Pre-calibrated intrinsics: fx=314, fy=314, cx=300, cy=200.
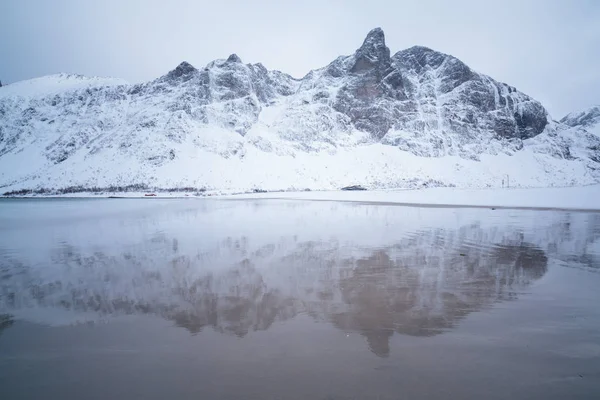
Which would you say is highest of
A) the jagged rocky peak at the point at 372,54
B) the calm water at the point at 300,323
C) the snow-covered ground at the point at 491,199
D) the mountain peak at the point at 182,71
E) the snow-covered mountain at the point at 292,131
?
the jagged rocky peak at the point at 372,54

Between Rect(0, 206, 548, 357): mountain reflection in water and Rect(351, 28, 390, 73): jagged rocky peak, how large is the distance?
4536 inches

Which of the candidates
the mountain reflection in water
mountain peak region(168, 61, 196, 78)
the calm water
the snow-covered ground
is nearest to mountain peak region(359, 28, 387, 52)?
mountain peak region(168, 61, 196, 78)

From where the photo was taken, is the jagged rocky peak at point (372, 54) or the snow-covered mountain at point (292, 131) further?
the jagged rocky peak at point (372, 54)

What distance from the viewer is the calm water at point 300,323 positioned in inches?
171

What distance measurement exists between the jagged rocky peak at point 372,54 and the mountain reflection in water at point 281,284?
378 feet

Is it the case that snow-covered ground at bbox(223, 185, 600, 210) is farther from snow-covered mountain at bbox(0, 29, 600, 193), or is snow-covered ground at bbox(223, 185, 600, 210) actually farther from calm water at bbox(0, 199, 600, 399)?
calm water at bbox(0, 199, 600, 399)

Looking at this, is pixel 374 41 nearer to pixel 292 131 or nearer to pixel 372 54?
pixel 372 54

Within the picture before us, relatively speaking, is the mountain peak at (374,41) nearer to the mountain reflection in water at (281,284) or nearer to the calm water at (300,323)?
the mountain reflection in water at (281,284)

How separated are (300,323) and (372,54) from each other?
419 feet

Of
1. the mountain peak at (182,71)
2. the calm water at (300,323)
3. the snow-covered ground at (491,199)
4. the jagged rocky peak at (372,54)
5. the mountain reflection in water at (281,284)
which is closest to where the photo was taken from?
the calm water at (300,323)

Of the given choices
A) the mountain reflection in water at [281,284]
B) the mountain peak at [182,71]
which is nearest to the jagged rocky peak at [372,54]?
the mountain peak at [182,71]

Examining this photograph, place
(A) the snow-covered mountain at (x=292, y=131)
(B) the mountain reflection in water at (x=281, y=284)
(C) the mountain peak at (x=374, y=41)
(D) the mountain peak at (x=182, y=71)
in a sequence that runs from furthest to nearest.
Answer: (C) the mountain peak at (x=374, y=41) → (D) the mountain peak at (x=182, y=71) → (A) the snow-covered mountain at (x=292, y=131) → (B) the mountain reflection in water at (x=281, y=284)

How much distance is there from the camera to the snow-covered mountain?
81688 mm

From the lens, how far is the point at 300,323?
20.6ft
